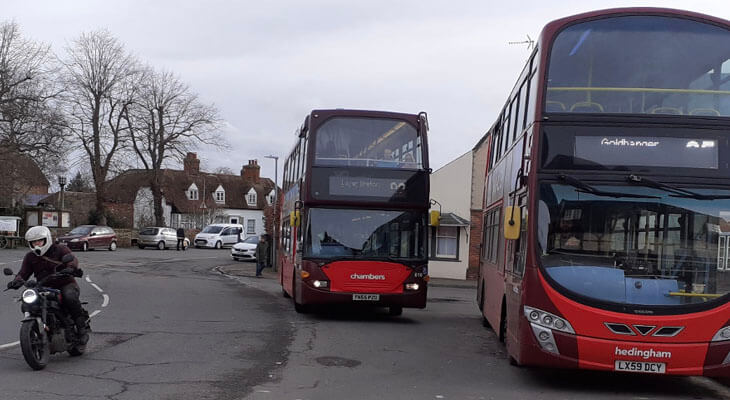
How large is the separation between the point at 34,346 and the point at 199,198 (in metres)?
78.5

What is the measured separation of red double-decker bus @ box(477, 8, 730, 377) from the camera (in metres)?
8.21

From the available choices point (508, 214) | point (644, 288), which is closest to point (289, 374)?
point (508, 214)

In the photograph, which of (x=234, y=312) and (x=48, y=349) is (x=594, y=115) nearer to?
(x=48, y=349)

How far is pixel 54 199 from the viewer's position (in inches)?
3403

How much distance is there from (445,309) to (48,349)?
12963mm

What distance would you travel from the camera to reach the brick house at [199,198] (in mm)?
78000

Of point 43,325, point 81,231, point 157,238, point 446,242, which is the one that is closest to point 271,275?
point 446,242

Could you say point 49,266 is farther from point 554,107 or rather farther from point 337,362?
point 554,107

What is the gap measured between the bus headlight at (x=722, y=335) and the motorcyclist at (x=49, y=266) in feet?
23.8

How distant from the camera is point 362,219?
15023mm

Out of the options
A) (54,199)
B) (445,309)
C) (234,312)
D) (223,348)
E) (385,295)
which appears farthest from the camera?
(54,199)

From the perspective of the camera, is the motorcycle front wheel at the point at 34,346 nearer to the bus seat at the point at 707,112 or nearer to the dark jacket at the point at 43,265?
the dark jacket at the point at 43,265

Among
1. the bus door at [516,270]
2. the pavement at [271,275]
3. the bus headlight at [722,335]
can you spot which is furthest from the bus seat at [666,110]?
the pavement at [271,275]

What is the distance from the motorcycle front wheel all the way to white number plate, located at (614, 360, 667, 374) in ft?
20.9
